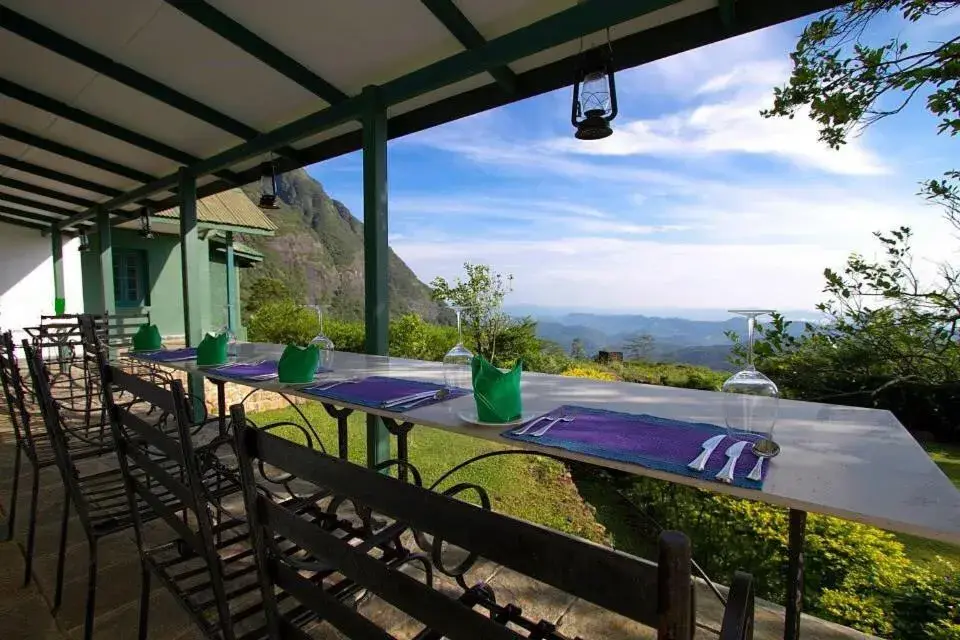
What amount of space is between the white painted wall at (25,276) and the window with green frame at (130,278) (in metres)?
0.94

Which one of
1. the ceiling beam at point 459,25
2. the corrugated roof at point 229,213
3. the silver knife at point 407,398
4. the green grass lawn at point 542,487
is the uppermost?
the corrugated roof at point 229,213

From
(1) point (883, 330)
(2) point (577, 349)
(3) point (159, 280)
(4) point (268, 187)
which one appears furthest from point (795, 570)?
(3) point (159, 280)

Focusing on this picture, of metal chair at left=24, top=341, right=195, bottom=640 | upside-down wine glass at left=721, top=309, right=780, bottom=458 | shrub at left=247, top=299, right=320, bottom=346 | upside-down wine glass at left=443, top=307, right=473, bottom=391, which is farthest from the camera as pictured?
shrub at left=247, top=299, right=320, bottom=346

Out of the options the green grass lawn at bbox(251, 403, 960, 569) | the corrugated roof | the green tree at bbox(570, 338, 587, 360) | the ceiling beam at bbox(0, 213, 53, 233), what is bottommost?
the green grass lawn at bbox(251, 403, 960, 569)

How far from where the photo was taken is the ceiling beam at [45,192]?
5590mm

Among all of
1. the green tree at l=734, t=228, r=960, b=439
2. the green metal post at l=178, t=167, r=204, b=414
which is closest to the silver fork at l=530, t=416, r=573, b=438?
the green tree at l=734, t=228, r=960, b=439

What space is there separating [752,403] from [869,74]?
1.53m

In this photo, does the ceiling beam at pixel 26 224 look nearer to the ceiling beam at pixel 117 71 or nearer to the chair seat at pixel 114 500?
the ceiling beam at pixel 117 71

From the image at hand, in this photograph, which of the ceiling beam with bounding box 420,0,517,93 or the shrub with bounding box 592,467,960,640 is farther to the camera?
the ceiling beam with bounding box 420,0,517,93

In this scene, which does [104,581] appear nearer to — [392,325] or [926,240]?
[926,240]

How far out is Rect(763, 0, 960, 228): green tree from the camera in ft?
5.05

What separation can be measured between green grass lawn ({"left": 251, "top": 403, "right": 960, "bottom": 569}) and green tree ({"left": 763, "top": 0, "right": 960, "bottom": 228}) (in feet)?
7.23

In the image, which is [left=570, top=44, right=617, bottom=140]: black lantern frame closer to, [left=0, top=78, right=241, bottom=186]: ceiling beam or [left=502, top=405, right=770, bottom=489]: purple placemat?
[left=502, top=405, right=770, bottom=489]: purple placemat

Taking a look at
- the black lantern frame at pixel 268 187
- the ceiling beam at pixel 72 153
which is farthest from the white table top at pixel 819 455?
the ceiling beam at pixel 72 153
